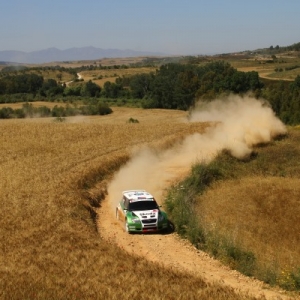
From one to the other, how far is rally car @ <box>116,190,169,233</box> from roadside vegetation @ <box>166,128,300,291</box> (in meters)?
1.02

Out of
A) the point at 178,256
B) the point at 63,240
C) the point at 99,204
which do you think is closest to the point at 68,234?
the point at 63,240

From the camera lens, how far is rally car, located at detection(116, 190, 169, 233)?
21.5 meters

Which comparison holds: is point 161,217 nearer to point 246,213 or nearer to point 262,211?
point 246,213

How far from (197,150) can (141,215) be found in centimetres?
2072

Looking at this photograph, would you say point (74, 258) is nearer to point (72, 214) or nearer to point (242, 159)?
point (72, 214)

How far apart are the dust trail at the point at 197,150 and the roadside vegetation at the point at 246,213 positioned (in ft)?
4.95

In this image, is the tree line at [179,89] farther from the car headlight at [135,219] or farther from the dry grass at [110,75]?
the car headlight at [135,219]

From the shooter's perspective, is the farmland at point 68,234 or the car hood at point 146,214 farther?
the car hood at point 146,214

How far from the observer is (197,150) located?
1644 inches

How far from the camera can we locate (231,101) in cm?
6931

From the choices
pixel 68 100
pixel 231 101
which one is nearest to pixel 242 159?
pixel 231 101

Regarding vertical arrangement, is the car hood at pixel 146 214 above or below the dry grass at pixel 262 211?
above

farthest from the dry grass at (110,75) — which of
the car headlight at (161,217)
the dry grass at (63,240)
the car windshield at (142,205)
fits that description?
the car headlight at (161,217)

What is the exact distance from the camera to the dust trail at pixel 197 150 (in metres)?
30.8
